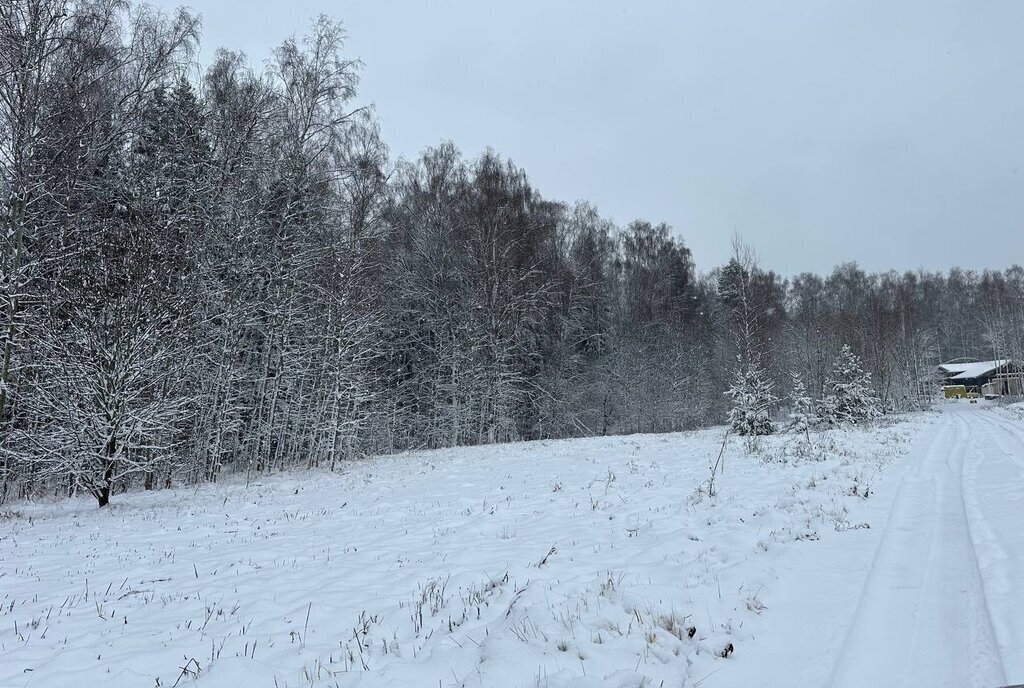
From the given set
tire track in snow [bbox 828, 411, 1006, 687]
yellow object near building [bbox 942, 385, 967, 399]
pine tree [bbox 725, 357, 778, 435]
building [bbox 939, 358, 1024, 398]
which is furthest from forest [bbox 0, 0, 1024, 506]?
yellow object near building [bbox 942, 385, 967, 399]

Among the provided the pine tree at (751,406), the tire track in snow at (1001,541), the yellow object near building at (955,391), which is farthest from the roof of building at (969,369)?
the tire track in snow at (1001,541)

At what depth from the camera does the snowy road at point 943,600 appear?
2.76 meters

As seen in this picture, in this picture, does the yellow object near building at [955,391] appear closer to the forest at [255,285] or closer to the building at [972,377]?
the building at [972,377]

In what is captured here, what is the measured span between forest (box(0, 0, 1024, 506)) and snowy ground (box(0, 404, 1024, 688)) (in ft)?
12.9

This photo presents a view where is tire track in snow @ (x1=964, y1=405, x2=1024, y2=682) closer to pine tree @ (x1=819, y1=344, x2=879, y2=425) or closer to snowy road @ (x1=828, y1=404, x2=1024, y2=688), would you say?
snowy road @ (x1=828, y1=404, x2=1024, y2=688)

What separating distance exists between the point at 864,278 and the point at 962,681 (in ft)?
323

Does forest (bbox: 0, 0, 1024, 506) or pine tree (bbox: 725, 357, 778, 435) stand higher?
forest (bbox: 0, 0, 1024, 506)

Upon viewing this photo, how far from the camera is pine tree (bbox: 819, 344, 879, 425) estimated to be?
2917 centimetres

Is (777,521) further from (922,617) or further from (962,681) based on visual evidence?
(962,681)

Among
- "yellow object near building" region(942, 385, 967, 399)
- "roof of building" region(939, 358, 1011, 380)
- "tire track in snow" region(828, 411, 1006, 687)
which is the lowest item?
"yellow object near building" region(942, 385, 967, 399)

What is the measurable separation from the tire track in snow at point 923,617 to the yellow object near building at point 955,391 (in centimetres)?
8697

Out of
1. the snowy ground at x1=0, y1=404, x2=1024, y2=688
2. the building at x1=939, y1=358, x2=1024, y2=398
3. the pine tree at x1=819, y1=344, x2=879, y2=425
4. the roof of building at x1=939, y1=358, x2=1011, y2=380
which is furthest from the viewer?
the roof of building at x1=939, y1=358, x2=1011, y2=380

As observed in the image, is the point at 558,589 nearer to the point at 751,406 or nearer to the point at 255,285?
the point at 255,285

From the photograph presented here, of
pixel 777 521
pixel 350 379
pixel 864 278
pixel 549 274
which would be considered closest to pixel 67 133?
pixel 350 379
